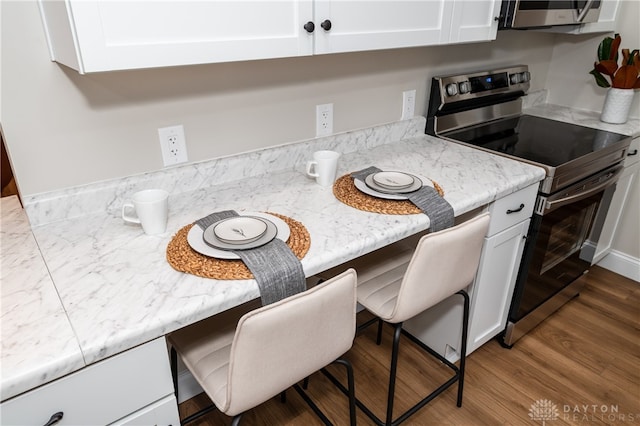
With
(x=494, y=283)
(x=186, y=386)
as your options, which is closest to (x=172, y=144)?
(x=186, y=386)

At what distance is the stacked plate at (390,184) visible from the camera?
1.39 m

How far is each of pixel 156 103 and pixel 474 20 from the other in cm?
117

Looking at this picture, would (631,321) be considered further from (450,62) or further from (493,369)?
(450,62)

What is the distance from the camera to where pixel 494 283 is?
1744 mm

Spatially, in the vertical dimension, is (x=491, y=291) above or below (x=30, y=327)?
below

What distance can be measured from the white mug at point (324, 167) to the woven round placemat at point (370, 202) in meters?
0.04

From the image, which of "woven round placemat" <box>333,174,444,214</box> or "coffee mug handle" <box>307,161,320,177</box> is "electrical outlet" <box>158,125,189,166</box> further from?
"woven round placemat" <box>333,174,444,214</box>

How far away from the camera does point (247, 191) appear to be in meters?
1.46

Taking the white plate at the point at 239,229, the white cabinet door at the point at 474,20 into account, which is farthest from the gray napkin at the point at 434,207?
the white cabinet door at the point at 474,20

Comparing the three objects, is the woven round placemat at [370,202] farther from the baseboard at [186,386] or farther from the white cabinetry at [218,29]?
the baseboard at [186,386]

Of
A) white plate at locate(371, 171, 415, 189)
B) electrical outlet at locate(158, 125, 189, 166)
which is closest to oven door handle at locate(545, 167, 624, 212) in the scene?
white plate at locate(371, 171, 415, 189)

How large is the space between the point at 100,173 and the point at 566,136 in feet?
6.35

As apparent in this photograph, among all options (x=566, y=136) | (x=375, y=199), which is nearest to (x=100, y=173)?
(x=375, y=199)

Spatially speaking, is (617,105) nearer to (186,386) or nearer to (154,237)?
(154,237)
